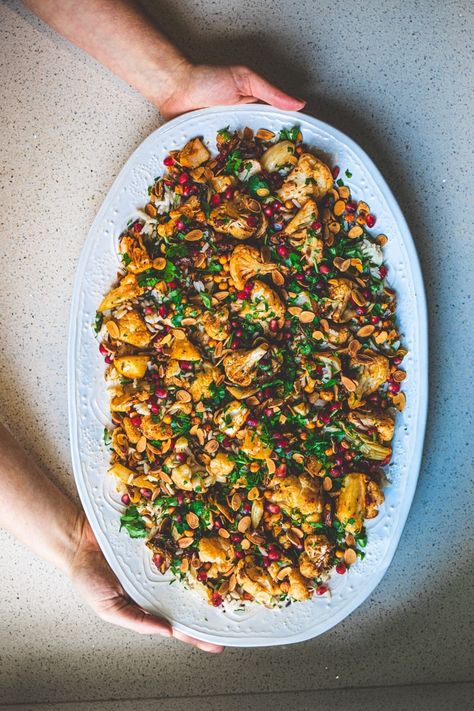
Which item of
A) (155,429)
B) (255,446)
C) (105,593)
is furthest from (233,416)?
(105,593)

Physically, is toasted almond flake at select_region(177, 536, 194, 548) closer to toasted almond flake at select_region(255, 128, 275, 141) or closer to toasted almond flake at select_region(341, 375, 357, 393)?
toasted almond flake at select_region(341, 375, 357, 393)

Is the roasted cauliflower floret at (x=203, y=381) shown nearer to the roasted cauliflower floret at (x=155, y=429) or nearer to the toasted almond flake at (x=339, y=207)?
the roasted cauliflower floret at (x=155, y=429)

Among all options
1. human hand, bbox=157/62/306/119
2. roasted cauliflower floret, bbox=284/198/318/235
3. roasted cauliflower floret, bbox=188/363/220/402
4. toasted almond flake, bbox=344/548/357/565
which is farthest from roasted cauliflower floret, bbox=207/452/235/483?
human hand, bbox=157/62/306/119

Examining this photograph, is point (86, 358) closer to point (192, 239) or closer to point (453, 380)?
point (192, 239)

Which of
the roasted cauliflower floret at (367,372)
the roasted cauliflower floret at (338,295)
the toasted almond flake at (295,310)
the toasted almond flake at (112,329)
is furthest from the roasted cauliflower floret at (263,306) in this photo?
the toasted almond flake at (112,329)

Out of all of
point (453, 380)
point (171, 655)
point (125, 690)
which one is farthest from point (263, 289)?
point (125, 690)
